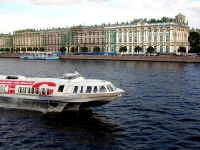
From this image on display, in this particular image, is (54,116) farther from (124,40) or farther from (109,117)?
(124,40)

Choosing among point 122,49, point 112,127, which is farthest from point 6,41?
Answer: point 112,127

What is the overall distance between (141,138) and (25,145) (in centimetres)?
605

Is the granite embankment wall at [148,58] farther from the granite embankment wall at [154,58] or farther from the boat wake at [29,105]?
the boat wake at [29,105]

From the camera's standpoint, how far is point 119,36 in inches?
4651

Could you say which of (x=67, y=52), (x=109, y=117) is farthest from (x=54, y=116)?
(x=67, y=52)

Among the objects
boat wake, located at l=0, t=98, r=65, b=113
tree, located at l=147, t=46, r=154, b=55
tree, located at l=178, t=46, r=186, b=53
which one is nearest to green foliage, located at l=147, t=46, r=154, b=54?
tree, located at l=147, t=46, r=154, b=55

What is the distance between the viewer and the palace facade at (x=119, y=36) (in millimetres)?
105125

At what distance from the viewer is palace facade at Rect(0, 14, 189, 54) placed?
10512 cm

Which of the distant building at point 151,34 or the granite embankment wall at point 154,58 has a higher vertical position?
the distant building at point 151,34

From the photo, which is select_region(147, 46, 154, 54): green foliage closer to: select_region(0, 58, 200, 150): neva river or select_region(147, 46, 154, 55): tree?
select_region(147, 46, 154, 55): tree

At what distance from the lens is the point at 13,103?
75.4 ft

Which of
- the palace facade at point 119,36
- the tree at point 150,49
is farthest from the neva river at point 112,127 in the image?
the palace facade at point 119,36

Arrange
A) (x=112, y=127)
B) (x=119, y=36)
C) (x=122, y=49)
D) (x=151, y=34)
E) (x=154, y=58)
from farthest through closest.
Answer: (x=119, y=36) → (x=122, y=49) → (x=151, y=34) → (x=154, y=58) → (x=112, y=127)

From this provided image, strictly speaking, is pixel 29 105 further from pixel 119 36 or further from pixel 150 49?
pixel 119 36
